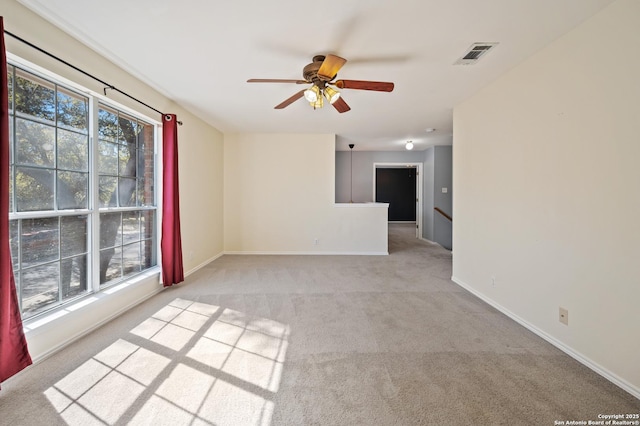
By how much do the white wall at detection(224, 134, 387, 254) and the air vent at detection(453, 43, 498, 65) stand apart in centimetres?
325

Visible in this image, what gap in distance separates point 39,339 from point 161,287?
57.9 inches

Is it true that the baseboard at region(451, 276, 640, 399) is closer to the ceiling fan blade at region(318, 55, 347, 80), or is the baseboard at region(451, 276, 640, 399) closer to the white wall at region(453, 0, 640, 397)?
the white wall at region(453, 0, 640, 397)

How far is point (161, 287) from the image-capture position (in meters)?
3.36

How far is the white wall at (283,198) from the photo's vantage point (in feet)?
18.1

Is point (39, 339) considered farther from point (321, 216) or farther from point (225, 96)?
point (321, 216)

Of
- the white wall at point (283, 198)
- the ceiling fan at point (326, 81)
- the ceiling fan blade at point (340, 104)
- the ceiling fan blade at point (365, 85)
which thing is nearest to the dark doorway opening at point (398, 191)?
the white wall at point (283, 198)

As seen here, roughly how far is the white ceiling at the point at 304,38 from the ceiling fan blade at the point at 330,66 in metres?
0.20

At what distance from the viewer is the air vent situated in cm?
222

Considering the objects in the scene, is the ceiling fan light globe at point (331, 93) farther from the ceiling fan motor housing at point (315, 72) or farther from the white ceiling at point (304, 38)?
the white ceiling at point (304, 38)

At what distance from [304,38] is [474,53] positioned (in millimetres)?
1540

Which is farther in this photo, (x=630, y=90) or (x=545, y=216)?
(x=545, y=216)

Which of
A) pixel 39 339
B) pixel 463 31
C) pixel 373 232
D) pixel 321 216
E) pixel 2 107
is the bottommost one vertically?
pixel 39 339

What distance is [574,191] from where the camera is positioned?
2.00 m

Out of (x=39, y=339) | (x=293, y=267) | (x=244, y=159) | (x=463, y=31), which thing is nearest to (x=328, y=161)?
(x=244, y=159)
